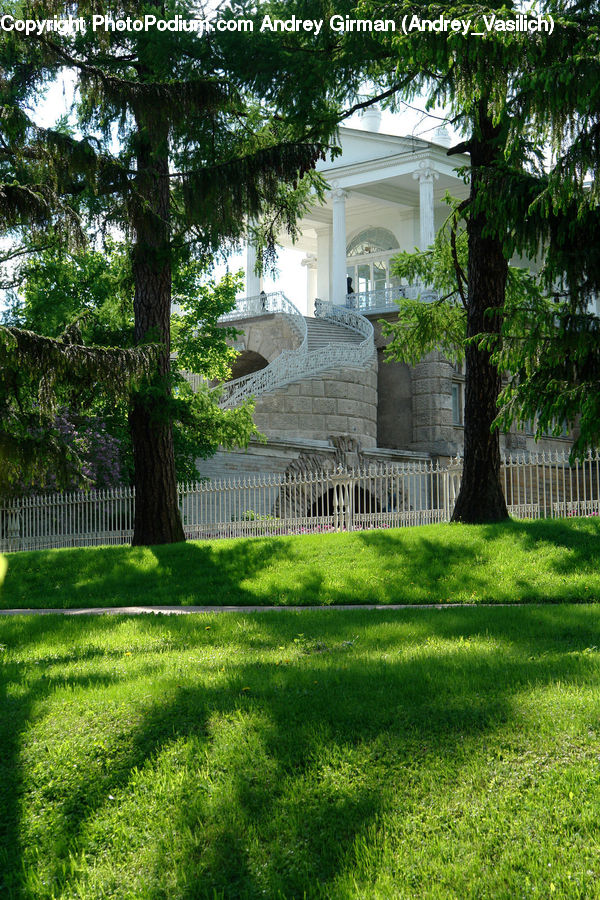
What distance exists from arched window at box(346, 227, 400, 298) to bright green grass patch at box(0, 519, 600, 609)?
28803 mm

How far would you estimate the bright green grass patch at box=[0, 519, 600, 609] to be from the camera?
33.8ft

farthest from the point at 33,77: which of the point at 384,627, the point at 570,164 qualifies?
the point at 384,627

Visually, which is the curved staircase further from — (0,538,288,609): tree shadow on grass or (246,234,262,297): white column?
(0,538,288,609): tree shadow on grass

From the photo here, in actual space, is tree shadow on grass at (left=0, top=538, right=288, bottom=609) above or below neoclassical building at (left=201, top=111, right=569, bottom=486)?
below

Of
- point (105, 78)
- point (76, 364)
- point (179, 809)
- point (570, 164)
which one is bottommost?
point (179, 809)

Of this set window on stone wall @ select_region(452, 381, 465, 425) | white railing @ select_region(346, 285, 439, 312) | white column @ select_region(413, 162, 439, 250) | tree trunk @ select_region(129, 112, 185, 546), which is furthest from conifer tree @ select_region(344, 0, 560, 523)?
white column @ select_region(413, 162, 439, 250)

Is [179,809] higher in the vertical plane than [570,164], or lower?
lower

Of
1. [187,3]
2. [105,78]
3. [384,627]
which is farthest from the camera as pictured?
[187,3]

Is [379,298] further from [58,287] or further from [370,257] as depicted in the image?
[58,287]

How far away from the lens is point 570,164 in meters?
7.67

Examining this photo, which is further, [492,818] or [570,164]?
[570,164]

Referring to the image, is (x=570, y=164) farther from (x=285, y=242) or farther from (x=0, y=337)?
(x=285, y=242)

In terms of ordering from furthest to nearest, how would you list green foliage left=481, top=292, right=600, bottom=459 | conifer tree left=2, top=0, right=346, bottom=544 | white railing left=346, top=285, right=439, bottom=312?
1. white railing left=346, top=285, right=439, bottom=312
2. conifer tree left=2, top=0, right=346, bottom=544
3. green foliage left=481, top=292, right=600, bottom=459

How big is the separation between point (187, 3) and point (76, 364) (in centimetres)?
713
